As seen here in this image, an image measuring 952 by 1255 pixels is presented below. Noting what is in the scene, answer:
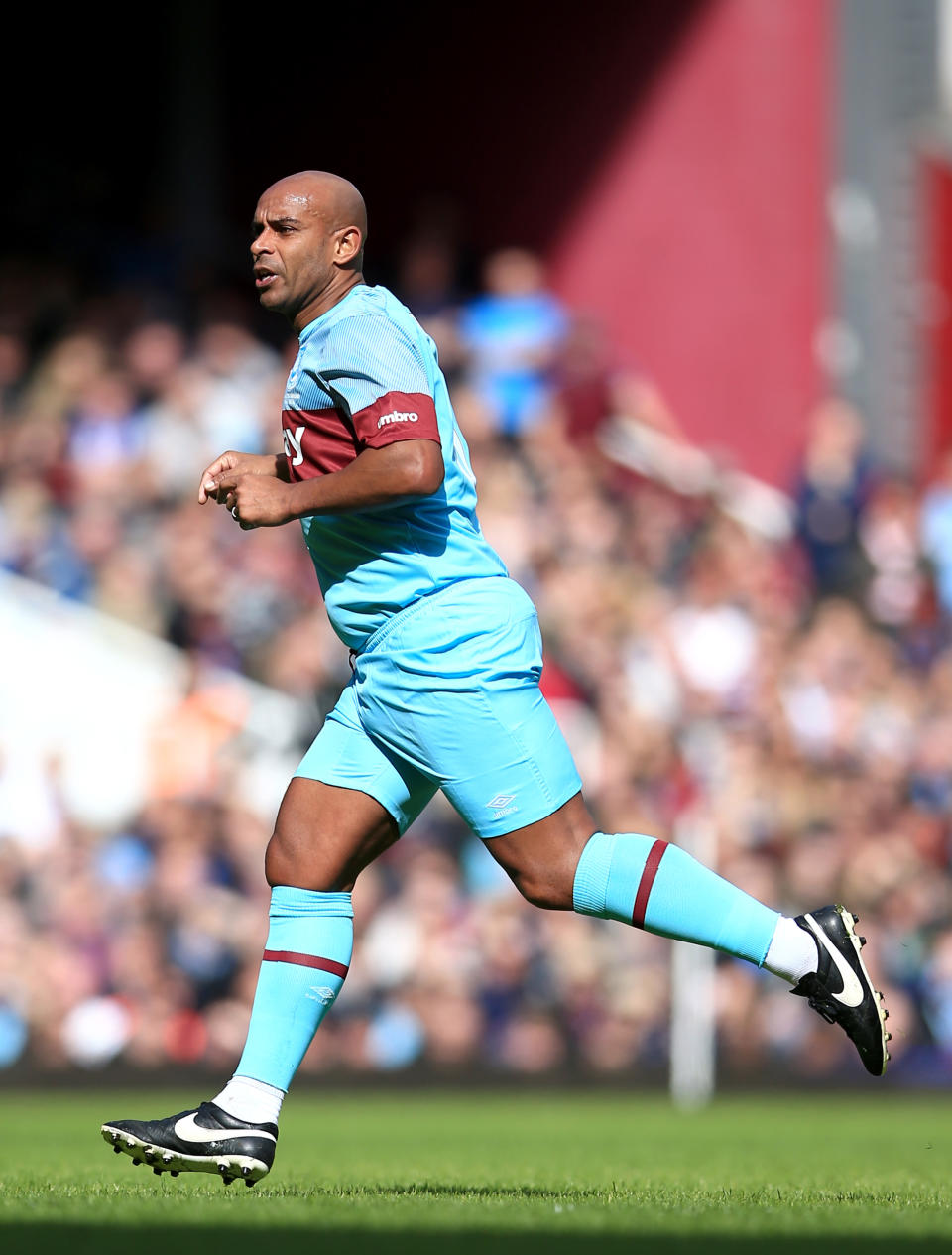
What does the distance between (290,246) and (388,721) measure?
1132 millimetres

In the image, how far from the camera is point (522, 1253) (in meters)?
3.84

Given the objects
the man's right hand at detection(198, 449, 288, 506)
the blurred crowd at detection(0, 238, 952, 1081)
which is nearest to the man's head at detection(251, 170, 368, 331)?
the man's right hand at detection(198, 449, 288, 506)

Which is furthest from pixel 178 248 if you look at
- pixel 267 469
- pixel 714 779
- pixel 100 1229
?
pixel 100 1229

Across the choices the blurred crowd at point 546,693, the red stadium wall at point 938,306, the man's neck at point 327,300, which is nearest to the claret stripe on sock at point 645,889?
the man's neck at point 327,300

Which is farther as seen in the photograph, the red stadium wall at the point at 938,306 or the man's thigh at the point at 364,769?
the red stadium wall at the point at 938,306

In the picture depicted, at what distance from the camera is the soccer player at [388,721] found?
4.87 metres

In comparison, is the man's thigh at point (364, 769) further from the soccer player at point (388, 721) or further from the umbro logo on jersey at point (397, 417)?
the umbro logo on jersey at point (397, 417)

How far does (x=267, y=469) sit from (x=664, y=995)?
6.15 meters

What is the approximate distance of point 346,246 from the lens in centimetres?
513

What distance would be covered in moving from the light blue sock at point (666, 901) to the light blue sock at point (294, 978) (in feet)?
1.94

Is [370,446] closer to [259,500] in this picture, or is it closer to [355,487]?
[355,487]

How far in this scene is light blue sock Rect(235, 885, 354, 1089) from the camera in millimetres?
5066

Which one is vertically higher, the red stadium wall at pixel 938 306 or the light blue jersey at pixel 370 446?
the red stadium wall at pixel 938 306

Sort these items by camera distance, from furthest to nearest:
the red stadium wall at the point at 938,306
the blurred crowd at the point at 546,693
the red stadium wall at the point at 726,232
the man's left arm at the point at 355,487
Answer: the red stadium wall at the point at 938,306 < the red stadium wall at the point at 726,232 < the blurred crowd at the point at 546,693 < the man's left arm at the point at 355,487
